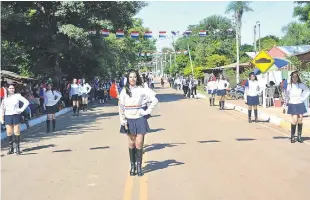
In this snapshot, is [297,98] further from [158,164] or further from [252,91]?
[252,91]

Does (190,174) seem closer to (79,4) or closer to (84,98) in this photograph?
(84,98)

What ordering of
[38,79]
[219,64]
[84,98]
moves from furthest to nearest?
[219,64] < [38,79] < [84,98]

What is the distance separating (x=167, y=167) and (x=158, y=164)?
360 mm

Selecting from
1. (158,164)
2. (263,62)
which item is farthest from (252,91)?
(158,164)

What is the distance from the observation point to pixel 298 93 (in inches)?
440

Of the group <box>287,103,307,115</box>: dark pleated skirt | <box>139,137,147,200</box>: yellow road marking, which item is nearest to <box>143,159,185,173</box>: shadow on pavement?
<box>139,137,147,200</box>: yellow road marking

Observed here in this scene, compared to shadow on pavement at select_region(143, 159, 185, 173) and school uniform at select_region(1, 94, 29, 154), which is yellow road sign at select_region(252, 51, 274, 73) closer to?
shadow on pavement at select_region(143, 159, 185, 173)

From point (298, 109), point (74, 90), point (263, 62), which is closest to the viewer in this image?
point (298, 109)

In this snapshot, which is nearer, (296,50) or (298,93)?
(298,93)

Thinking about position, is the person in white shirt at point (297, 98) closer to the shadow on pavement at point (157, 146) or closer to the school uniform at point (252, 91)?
the shadow on pavement at point (157, 146)

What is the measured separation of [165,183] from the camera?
7074mm

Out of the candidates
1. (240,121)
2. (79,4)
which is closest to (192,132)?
(240,121)

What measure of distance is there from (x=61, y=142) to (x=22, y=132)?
144 inches

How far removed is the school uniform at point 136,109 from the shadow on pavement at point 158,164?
3.10 feet
